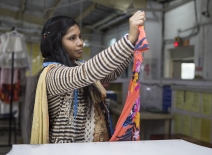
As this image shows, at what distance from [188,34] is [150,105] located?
1053mm

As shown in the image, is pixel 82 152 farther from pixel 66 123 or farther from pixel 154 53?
pixel 154 53

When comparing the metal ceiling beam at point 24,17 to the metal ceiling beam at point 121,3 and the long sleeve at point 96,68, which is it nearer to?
the metal ceiling beam at point 121,3

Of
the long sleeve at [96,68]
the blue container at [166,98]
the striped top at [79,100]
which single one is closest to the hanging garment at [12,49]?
the blue container at [166,98]

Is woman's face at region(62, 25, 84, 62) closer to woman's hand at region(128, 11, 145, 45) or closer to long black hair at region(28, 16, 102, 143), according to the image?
long black hair at region(28, 16, 102, 143)

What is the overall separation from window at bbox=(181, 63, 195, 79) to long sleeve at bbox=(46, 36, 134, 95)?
2312mm

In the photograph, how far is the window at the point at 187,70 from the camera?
3.22 meters

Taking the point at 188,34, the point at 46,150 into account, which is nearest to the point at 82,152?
the point at 46,150

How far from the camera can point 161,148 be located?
0.99 metres

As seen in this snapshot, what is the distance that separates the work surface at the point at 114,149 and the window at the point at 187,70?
89.6 inches

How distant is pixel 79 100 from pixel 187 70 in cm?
239

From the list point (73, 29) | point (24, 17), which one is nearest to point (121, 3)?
point (24, 17)

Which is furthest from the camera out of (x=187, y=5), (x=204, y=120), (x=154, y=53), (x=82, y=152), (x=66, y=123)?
(x=154, y=53)

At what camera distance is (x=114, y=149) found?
0.96 m

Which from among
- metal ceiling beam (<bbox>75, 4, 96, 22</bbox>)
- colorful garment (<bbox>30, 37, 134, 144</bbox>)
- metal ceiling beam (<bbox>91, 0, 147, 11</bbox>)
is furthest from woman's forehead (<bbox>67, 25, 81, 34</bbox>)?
metal ceiling beam (<bbox>75, 4, 96, 22</bbox>)
